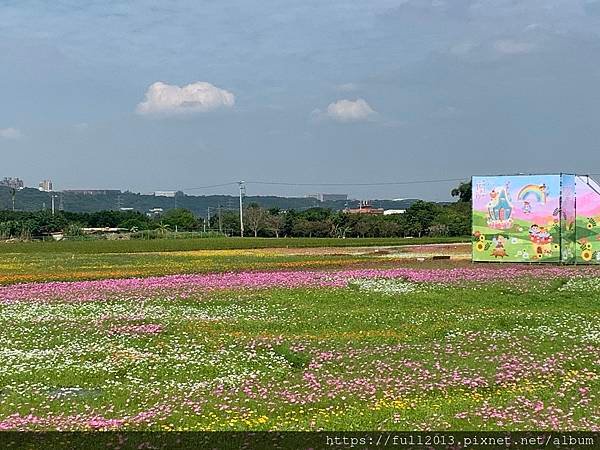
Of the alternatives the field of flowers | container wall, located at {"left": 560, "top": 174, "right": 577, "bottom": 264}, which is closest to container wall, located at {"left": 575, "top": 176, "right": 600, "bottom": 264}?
container wall, located at {"left": 560, "top": 174, "right": 577, "bottom": 264}

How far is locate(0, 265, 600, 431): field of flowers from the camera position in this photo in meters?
9.64

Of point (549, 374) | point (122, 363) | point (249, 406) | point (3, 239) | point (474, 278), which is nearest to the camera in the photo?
point (249, 406)

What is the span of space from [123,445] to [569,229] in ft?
111

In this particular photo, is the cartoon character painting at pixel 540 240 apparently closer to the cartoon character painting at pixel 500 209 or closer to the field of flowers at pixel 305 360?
the cartoon character painting at pixel 500 209

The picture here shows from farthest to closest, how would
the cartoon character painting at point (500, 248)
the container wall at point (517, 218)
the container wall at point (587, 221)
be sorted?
1. the cartoon character painting at point (500, 248)
2. the container wall at point (517, 218)
3. the container wall at point (587, 221)

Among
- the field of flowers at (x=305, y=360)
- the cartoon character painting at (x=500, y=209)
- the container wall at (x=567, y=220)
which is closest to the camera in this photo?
the field of flowers at (x=305, y=360)

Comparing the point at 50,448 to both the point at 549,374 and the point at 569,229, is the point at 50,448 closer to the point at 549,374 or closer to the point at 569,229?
the point at 549,374

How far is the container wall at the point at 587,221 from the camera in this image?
37.1 m

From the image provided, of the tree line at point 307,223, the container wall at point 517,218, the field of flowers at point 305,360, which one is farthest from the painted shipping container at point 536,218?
the tree line at point 307,223

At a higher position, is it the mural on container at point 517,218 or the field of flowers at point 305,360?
the mural on container at point 517,218

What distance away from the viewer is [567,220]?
37625 mm

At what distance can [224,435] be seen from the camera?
8750 millimetres

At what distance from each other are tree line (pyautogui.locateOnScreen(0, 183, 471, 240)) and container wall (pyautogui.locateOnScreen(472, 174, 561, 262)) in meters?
69.3

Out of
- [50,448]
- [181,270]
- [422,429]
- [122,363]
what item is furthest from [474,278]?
[50,448]
